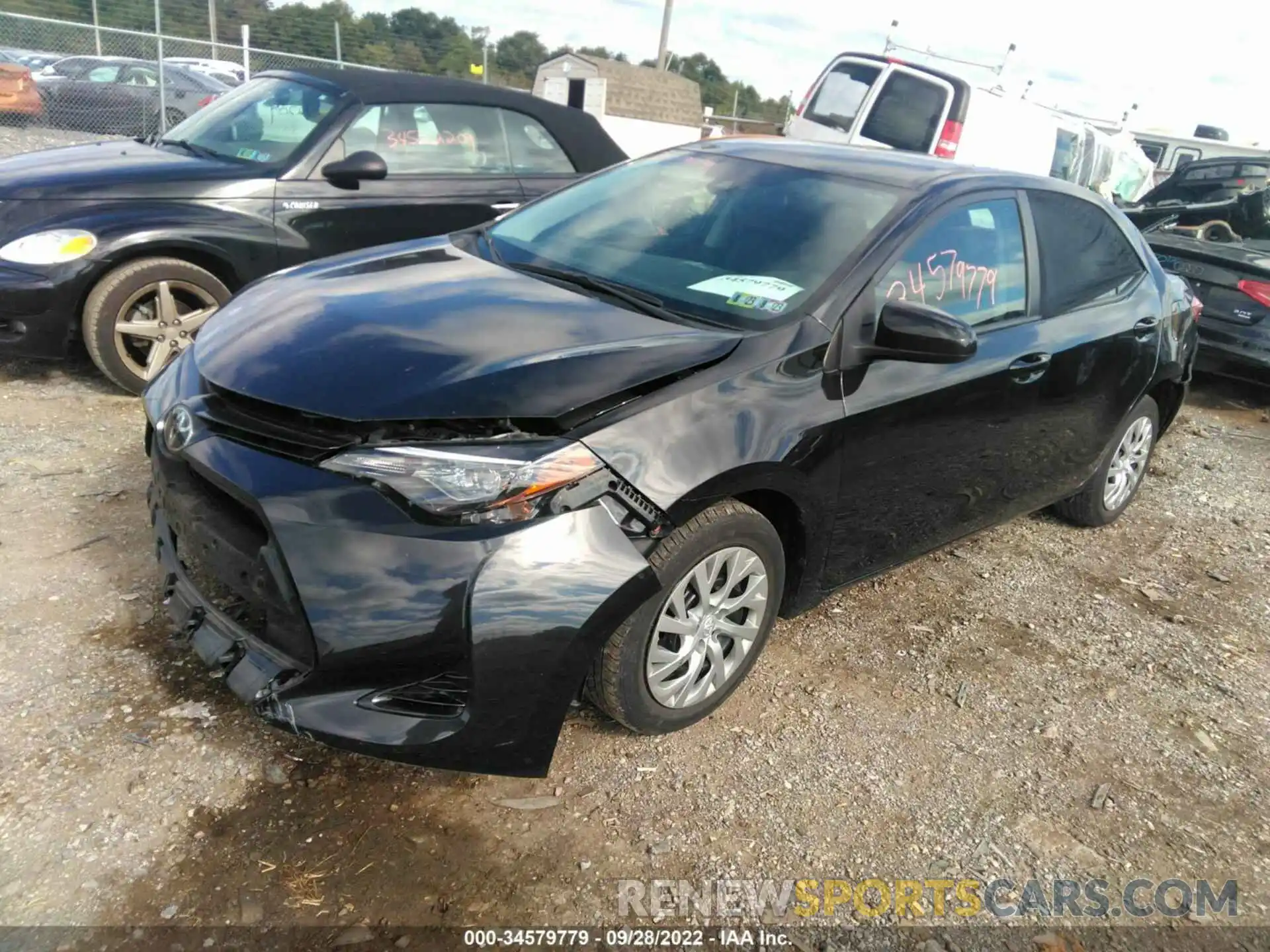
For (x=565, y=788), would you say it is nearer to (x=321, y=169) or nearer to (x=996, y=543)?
(x=996, y=543)

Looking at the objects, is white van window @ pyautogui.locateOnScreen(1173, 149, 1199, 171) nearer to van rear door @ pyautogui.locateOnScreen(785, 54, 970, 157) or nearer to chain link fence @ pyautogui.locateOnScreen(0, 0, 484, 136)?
van rear door @ pyautogui.locateOnScreen(785, 54, 970, 157)

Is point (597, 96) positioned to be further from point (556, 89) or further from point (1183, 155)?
point (1183, 155)

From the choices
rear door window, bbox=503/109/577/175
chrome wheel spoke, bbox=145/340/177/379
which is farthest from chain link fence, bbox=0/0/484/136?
chrome wheel spoke, bbox=145/340/177/379

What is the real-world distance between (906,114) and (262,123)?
6.68 m

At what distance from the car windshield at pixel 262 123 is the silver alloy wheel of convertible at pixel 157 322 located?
825 millimetres

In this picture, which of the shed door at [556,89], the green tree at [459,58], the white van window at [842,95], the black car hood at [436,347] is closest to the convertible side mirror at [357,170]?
the black car hood at [436,347]

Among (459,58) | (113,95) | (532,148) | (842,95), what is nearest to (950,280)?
(532,148)

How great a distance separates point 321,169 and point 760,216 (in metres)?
2.86

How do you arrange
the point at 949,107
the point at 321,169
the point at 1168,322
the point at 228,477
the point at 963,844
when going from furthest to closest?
the point at 949,107, the point at 321,169, the point at 1168,322, the point at 963,844, the point at 228,477

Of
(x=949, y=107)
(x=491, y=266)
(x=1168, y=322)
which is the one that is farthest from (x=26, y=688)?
(x=949, y=107)

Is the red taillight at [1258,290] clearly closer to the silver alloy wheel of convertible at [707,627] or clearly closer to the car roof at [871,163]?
the car roof at [871,163]

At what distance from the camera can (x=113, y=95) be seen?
45.7 feet

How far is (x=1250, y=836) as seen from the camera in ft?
8.94

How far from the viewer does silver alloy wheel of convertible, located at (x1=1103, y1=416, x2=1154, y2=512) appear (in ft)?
15.0
